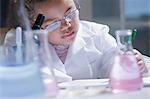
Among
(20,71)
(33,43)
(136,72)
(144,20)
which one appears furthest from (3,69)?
(144,20)

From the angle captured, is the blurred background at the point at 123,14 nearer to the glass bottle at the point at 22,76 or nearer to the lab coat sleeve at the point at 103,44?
the lab coat sleeve at the point at 103,44

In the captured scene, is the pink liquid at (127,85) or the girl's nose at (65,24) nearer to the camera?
the pink liquid at (127,85)

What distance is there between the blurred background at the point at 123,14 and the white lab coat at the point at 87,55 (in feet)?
0.44

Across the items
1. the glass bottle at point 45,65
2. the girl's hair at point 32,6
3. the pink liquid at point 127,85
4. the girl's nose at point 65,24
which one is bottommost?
the pink liquid at point 127,85

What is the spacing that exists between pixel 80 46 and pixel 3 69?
458 mm

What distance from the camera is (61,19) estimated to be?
0.78 meters

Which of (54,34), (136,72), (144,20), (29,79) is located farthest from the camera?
(144,20)

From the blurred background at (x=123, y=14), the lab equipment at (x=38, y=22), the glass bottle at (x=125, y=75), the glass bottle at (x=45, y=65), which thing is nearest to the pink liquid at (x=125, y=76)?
the glass bottle at (x=125, y=75)

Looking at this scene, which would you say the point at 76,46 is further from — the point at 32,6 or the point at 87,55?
the point at 32,6

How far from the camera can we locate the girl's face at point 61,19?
0.78m

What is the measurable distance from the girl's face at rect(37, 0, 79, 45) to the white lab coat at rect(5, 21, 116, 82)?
37 millimetres

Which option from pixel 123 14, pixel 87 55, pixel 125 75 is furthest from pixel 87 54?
pixel 123 14

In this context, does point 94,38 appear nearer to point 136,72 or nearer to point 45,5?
point 45,5

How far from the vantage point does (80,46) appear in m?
0.88
